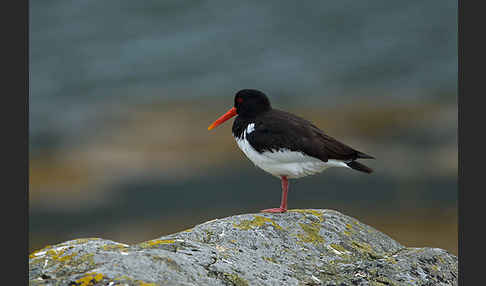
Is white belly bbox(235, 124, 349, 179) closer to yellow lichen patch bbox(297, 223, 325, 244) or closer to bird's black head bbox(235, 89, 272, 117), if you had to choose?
bird's black head bbox(235, 89, 272, 117)

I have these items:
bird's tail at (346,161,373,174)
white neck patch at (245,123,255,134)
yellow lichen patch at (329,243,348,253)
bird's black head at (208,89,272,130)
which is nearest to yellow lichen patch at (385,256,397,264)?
yellow lichen patch at (329,243,348,253)

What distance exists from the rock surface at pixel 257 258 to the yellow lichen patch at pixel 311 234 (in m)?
0.01

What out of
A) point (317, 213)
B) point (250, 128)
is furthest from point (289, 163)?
point (317, 213)

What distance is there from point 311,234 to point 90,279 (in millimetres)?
3013

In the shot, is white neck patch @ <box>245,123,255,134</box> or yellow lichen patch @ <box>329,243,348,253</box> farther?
white neck patch @ <box>245,123,255,134</box>

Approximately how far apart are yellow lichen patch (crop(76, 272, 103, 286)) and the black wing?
418 centimetres

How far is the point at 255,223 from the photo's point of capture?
25.1 ft

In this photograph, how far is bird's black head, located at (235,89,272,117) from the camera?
10132mm

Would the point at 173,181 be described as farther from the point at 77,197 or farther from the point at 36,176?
the point at 36,176

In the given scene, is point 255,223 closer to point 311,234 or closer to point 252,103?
point 311,234

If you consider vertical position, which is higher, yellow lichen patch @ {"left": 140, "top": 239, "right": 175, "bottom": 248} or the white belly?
the white belly

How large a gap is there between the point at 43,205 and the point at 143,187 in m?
3.21

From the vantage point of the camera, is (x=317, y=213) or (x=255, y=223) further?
(x=317, y=213)

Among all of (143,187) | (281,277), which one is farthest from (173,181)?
(281,277)
